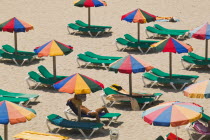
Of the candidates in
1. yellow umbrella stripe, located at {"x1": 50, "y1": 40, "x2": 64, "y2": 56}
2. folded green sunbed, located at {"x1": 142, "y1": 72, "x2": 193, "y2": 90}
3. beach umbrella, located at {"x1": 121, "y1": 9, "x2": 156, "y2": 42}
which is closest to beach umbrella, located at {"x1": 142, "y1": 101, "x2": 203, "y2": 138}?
folded green sunbed, located at {"x1": 142, "y1": 72, "x2": 193, "y2": 90}

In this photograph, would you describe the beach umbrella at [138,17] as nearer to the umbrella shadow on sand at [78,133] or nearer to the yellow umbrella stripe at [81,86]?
the yellow umbrella stripe at [81,86]

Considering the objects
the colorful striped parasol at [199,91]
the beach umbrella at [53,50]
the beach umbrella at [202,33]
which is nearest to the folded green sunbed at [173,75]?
the beach umbrella at [202,33]

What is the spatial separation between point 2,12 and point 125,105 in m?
16.4

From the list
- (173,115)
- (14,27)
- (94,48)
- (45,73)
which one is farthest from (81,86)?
(94,48)

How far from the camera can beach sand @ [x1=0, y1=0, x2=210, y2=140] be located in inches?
938

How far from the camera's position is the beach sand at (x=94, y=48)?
23812 mm

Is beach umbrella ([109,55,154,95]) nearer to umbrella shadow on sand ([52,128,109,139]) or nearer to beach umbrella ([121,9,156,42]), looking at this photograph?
umbrella shadow on sand ([52,128,109,139])

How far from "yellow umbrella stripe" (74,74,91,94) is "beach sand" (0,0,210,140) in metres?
1.25

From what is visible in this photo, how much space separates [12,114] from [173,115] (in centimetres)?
413

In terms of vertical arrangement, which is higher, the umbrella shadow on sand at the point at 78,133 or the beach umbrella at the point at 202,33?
the beach umbrella at the point at 202,33

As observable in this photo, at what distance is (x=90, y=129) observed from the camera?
2273 cm

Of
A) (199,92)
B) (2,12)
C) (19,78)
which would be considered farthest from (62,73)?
(2,12)

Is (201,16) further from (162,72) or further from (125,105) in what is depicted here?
(125,105)

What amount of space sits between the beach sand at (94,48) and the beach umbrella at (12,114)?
7.64 ft
